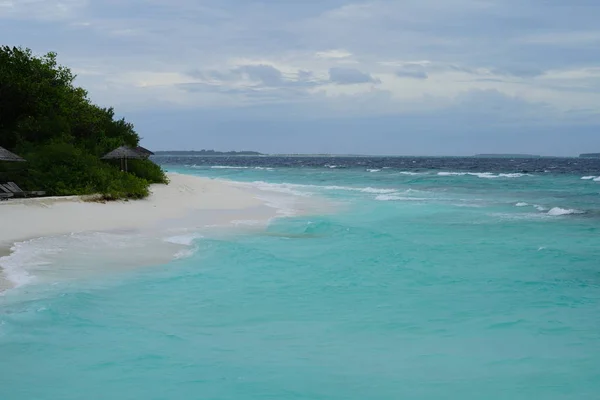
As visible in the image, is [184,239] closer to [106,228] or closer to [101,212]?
[106,228]

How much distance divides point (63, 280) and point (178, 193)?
51.2ft

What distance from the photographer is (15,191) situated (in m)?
19.4

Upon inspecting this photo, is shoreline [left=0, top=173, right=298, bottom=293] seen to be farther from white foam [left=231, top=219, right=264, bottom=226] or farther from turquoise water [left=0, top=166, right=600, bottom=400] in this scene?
turquoise water [left=0, top=166, right=600, bottom=400]

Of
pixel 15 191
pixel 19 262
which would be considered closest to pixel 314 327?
pixel 19 262

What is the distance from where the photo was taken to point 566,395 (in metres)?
7.03

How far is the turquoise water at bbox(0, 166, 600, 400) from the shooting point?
23.2ft

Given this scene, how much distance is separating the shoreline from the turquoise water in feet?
2.86

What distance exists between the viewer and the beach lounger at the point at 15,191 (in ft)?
63.4

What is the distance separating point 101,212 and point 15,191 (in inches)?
121

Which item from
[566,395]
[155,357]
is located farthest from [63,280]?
[566,395]

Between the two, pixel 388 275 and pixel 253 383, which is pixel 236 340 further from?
pixel 388 275

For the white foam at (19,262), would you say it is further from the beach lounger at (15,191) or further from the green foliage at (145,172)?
the green foliage at (145,172)

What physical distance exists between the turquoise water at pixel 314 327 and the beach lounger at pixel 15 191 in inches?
288

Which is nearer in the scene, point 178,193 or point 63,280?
point 63,280
